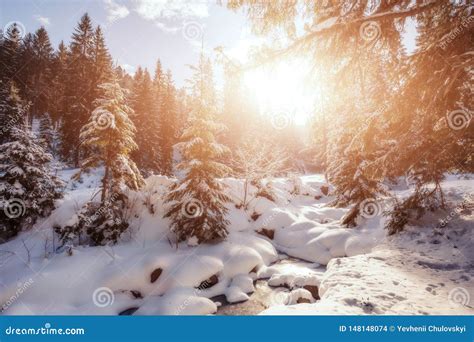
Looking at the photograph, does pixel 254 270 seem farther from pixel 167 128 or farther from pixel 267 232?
pixel 167 128

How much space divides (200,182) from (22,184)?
7904mm

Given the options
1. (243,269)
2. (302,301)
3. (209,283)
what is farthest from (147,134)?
(302,301)

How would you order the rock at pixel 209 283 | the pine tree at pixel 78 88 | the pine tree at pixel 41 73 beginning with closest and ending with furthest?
the rock at pixel 209 283, the pine tree at pixel 78 88, the pine tree at pixel 41 73

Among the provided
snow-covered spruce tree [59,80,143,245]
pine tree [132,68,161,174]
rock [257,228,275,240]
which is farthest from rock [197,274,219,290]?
pine tree [132,68,161,174]

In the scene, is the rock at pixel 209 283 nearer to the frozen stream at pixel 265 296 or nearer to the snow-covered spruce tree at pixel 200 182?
the frozen stream at pixel 265 296

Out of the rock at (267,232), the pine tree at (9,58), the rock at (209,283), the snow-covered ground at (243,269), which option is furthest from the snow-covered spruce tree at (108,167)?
the pine tree at (9,58)

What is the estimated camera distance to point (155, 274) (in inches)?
399

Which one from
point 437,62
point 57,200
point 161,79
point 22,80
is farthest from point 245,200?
point 22,80

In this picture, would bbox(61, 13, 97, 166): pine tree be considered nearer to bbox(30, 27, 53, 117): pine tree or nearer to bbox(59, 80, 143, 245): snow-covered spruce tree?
bbox(59, 80, 143, 245): snow-covered spruce tree

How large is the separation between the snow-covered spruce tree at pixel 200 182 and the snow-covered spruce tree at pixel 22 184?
5.70 metres

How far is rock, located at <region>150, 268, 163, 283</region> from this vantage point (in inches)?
392

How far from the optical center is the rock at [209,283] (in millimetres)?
9876

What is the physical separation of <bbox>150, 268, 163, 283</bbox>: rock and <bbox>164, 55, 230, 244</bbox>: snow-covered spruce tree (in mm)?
1936
